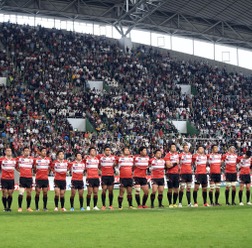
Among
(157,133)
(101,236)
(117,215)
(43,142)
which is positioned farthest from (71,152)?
(101,236)

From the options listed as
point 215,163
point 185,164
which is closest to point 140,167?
point 185,164

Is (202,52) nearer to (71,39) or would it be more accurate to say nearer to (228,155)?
(71,39)

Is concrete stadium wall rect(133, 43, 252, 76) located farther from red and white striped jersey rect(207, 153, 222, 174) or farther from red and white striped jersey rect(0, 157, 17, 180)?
red and white striped jersey rect(0, 157, 17, 180)

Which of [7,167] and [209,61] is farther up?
[209,61]

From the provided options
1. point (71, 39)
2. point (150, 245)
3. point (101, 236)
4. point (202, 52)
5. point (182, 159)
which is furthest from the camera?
point (202, 52)

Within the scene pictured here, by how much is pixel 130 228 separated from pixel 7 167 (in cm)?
709

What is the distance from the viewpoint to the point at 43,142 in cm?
4000

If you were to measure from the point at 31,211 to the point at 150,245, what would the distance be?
914 centimetres

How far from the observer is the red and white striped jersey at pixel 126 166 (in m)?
21.5

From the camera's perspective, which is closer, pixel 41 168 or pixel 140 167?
pixel 41 168

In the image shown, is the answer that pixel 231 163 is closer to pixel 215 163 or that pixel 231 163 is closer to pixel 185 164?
pixel 215 163

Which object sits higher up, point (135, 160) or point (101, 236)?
point (135, 160)

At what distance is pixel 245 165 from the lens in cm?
2308

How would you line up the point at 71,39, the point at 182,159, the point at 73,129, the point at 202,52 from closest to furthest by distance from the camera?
the point at 182,159
the point at 73,129
the point at 71,39
the point at 202,52
